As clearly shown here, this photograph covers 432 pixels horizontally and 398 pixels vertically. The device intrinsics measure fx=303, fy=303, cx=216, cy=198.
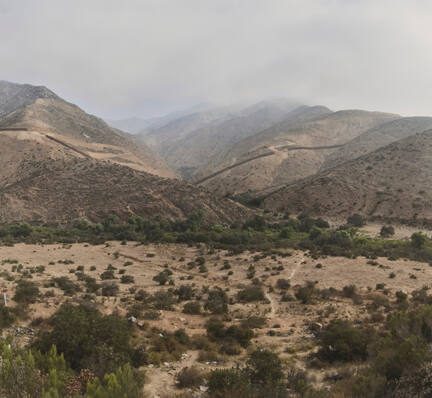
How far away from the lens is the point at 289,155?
110 meters

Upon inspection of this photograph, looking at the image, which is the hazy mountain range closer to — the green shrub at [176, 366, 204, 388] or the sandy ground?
the sandy ground

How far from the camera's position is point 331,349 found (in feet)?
33.2

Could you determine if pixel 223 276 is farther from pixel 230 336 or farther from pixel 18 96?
pixel 18 96

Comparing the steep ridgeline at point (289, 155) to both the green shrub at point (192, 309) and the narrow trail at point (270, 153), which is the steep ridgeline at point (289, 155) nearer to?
the narrow trail at point (270, 153)

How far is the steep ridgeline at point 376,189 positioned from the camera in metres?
52.2

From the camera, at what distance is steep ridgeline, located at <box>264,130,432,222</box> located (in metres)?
52.2

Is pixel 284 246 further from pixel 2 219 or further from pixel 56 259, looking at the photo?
pixel 2 219

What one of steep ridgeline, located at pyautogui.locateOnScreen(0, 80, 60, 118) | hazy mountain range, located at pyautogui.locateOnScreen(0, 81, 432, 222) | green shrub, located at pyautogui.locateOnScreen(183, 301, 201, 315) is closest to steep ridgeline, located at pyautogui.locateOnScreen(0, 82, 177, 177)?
hazy mountain range, located at pyautogui.locateOnScreen(0, 81, 432, 222)

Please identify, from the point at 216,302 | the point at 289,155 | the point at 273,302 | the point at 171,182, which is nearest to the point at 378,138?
the point at 289,155

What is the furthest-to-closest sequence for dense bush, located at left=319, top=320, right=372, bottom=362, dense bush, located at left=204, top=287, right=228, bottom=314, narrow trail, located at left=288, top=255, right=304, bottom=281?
narrow trail, located at left=288, top=255, right=304, bottom=281 → dense bush, located at left=204, top=287, right=228, bottom=314 → dense bush, located at left=319, top=320, right=372, bottom=362

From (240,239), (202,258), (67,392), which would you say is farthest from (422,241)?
(67,392)

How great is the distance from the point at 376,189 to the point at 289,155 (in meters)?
53.3

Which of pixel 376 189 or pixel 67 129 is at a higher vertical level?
pixel 67 129

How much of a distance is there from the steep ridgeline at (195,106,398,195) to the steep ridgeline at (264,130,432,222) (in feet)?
73.7
